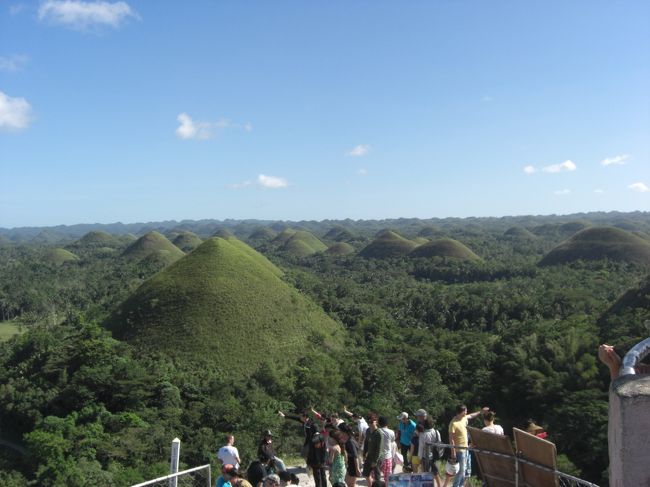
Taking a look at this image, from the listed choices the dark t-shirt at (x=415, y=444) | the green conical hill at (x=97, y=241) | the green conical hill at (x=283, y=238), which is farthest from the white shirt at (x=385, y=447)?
the green conical hill at (x=97, y=241)

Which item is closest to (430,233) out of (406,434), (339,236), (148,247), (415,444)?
(339,236)

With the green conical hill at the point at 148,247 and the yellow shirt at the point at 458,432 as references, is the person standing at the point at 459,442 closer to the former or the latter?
the yellow shirt at the point at 458,432

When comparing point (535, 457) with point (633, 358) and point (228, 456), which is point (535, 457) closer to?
point (633, 358)

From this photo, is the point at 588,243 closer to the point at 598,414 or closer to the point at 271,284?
the point at 271,284

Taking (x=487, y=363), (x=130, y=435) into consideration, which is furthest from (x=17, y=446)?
(x=487, y=363)

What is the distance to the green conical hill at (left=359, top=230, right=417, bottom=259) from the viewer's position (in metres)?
102

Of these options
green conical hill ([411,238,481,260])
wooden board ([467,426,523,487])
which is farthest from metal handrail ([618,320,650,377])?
green conical hill ([411,238,481,260])

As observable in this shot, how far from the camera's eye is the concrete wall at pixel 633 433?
9.87 feet

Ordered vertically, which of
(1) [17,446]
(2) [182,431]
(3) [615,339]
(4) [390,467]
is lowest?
(1) [17,446]

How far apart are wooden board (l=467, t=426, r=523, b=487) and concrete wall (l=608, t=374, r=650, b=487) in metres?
1.42

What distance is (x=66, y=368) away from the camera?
2769cm

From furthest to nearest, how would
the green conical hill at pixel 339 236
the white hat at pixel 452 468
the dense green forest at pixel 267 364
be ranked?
the green conical hill at pixel 339 236 < the dense green forest at pixel 267 364 < the white hat at pixel 452 468

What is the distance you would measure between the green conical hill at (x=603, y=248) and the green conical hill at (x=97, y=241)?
4545 inches

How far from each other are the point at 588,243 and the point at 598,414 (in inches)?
2634
